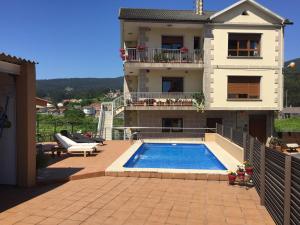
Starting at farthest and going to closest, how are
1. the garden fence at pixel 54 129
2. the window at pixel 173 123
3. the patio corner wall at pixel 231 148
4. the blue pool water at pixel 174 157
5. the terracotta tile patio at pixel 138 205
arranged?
1. the window at pixel 173 123
2. the garden fence at pixel 54 129
3. the blue pool water at pixel 174 157
4. the patio corner wall at pixel 231 148
5. the terracotta tile patio at pixel 138 205

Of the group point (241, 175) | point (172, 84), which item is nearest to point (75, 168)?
point (241, 175)

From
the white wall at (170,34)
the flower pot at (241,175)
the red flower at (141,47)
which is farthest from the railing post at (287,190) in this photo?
the white wall at (170,34)

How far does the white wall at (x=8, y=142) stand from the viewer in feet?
28.2

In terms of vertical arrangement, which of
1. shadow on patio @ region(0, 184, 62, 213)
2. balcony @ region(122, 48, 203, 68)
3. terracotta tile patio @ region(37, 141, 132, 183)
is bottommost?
shadow on patio @ region(0, 184, 62, 213)

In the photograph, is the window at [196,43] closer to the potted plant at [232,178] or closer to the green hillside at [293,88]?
the potted plant at [232,178]

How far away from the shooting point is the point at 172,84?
2497cm

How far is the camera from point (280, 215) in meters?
5.85

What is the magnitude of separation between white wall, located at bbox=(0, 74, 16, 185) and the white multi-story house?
14.5m

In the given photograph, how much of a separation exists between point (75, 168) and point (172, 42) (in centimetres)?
1608

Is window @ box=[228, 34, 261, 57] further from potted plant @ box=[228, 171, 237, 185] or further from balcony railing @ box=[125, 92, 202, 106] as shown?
potted plant @ box=[228, 171, 237, 185]

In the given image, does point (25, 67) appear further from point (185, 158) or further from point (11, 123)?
point (185, 158)

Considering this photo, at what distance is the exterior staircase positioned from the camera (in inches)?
943

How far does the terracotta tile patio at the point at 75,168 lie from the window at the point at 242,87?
12.3m

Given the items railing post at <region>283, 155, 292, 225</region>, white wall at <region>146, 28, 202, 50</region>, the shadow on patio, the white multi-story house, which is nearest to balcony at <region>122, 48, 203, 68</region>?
the white multi-story house
